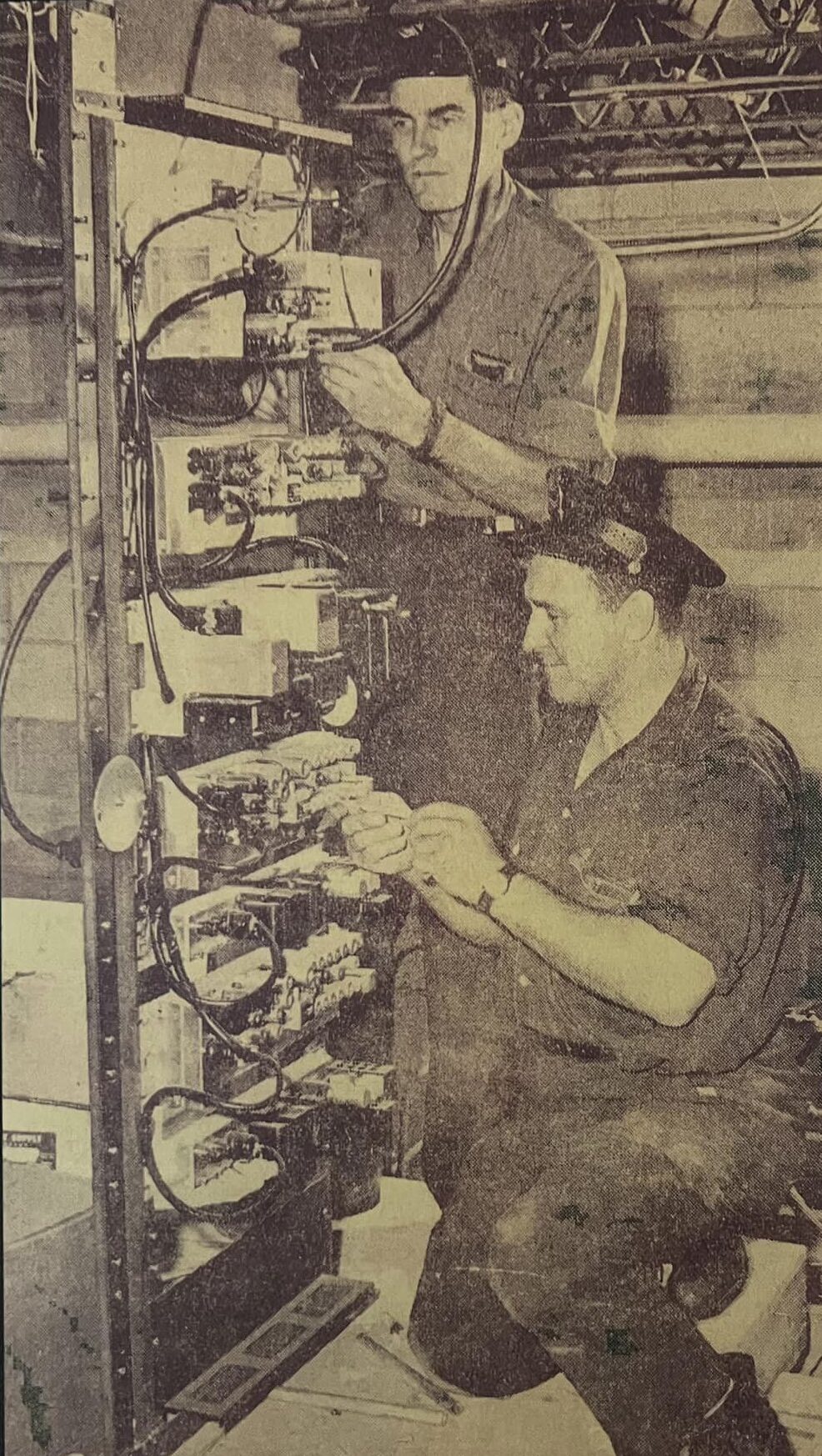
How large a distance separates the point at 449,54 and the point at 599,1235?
57.7 inches

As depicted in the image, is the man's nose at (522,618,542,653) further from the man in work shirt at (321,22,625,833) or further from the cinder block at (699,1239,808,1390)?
the cinder block at (699,1239,808,1390)

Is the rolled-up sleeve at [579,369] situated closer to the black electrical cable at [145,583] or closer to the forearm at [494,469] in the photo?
the forearm at [494,469]

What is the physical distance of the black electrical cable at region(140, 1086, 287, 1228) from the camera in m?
2.00

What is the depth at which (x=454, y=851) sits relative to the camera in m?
1.91

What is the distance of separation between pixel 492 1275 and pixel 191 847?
26.8 inches

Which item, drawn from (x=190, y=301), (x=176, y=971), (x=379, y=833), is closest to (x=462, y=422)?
(x=190, y=301)

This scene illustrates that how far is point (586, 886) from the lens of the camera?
1.88 metres

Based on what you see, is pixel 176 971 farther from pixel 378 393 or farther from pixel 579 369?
pixel 579 369

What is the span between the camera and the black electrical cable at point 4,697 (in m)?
2.02

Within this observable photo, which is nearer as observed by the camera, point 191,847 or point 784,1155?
point 784,1155

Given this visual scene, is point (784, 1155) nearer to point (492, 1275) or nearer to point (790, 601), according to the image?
point (492, 1275)

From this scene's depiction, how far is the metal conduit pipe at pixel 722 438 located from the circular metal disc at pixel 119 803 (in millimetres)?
764

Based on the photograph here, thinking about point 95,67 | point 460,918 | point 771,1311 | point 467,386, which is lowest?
point 771,1311

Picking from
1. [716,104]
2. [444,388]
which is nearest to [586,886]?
[444,388]
